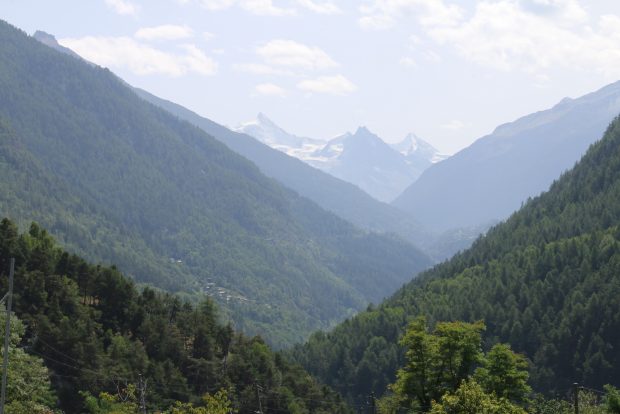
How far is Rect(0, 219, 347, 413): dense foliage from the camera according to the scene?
90.5m

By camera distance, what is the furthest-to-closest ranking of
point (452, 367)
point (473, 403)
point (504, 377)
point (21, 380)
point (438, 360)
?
point (452, 367) < point (438, 360) < point (504, 377) < point (21, 380) < point (473, 403)

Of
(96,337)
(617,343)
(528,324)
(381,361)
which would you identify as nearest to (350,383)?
(381,361)

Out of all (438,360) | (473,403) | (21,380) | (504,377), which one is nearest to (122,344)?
(21,380)

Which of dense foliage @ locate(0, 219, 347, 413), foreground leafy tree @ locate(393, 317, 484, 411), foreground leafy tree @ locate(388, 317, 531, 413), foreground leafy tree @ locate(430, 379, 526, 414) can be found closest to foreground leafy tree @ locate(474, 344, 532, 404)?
foreground leafy tree @ locate(388, 317, 531, 413)

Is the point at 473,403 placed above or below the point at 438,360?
above

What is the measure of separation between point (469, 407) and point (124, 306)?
66100 mm

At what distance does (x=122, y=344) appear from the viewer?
9825cm

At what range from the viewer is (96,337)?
98.9 m

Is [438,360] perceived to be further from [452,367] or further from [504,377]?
[504,377]

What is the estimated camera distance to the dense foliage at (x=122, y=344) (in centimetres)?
9050

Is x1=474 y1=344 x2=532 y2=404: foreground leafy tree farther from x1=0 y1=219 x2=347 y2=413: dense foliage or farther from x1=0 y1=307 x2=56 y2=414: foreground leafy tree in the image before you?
x1=0 y1=307 x2=56 y2=414: foreground leafy tree

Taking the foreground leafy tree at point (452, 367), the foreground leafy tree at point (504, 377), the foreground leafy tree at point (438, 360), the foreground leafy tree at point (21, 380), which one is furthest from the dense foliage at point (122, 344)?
the foreground leafy tree at point (504, 377)

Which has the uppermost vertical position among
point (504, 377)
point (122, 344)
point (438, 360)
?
point (504, 377)

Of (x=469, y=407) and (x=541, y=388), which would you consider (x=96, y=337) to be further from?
(x=541, y=388)
